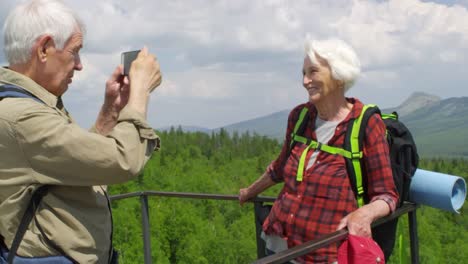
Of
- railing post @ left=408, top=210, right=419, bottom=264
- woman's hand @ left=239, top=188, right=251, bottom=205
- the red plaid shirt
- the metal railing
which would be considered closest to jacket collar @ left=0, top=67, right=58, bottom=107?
the metal railing

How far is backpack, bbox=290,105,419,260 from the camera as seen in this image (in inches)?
101

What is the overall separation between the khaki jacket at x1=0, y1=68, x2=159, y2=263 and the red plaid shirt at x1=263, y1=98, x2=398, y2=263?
3.55 ft

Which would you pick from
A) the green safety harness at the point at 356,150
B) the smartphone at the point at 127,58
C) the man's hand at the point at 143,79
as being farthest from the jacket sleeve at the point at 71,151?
the green safety harness at the point at 356,150

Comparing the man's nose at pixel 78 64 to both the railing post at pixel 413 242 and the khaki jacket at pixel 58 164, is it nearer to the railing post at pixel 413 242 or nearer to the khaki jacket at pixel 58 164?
the khaki jacket at pixel 58 164

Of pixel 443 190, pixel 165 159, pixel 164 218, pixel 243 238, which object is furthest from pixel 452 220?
pixel 443 190

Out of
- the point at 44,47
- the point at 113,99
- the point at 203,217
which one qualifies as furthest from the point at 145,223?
the point at 203,217

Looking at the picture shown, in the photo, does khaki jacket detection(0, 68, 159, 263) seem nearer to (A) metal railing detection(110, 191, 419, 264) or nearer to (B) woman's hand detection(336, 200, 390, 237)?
(A) metal railing detection(110, 191, 419, 264)

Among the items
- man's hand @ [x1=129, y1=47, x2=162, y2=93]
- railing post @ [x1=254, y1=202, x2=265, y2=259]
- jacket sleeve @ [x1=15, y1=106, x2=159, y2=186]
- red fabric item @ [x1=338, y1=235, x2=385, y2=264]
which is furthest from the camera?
railing post @ [x1=254, y1=202, x2=265, y2=259]

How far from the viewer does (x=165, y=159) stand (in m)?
64.0

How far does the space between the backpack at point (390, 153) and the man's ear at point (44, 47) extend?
4.62 ft

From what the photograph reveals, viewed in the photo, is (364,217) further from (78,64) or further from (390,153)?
(78,64)

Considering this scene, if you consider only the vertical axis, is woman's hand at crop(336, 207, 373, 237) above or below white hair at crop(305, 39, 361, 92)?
below

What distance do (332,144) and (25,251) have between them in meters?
1.52

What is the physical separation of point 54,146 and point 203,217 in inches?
1869
